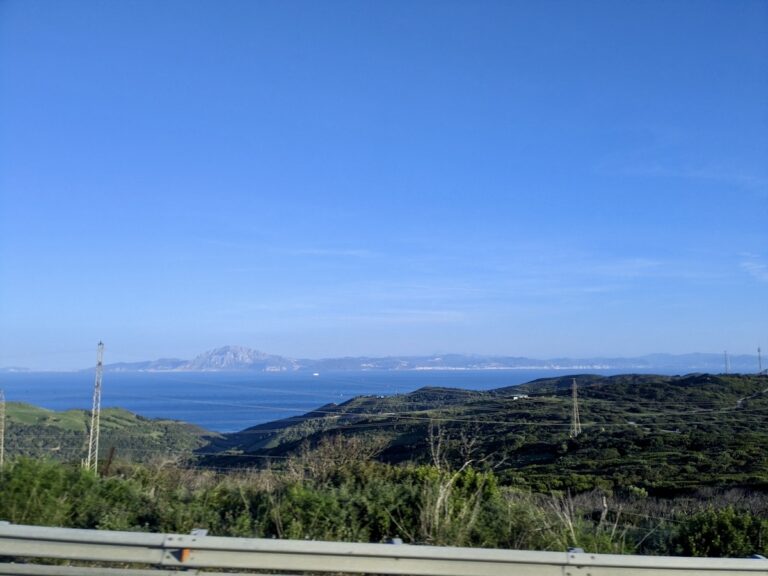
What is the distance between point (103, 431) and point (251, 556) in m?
42.5

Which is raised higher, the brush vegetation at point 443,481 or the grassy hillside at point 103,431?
the brush vegetation at point 443,481

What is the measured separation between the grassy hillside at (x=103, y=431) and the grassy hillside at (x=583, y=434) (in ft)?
9.02

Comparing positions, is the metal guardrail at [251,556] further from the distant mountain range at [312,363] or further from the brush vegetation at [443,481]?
the distant mountain range at [312,363]

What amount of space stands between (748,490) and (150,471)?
1721cm

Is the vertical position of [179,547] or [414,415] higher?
[179,547]

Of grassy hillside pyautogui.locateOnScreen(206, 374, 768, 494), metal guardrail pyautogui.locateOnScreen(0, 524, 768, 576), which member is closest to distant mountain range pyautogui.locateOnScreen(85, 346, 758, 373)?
grassy hillside pyautogui.locateOnScreen(206, 374, 768, 494)

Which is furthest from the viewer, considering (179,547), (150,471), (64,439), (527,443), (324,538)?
(527,443)

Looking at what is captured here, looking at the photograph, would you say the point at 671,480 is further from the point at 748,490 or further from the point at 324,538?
the point at 324,538

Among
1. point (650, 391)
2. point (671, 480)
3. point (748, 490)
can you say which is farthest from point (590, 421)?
point (748, 490)

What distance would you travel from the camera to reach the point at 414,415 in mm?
47875

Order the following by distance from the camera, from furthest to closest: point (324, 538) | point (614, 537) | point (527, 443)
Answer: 1. point (527, 443)
2. point (614, 537)
3. point (324, 538)


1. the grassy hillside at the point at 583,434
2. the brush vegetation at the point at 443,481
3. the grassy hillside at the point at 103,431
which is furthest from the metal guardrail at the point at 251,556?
the grassy hillside at the point at 103,431

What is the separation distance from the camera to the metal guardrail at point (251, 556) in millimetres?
5035

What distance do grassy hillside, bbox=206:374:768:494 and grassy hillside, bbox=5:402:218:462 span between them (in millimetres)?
2750
